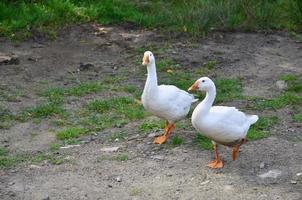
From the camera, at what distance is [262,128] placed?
23.6 feet

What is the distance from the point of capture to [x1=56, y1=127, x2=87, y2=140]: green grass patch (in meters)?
7.07

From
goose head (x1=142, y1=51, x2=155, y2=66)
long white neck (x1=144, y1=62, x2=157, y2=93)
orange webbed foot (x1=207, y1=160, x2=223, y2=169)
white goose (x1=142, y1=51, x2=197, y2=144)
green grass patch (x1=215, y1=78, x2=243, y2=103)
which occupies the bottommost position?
green grass patch (x1=215, y1=78, x2=243, y2=103)

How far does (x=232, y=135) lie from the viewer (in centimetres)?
613

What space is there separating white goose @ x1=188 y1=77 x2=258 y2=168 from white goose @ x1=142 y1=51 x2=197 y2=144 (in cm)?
53

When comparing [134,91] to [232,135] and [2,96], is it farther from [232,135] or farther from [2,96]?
[232,135]

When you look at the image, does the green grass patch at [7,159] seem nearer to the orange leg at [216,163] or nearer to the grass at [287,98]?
the orange leg at [216,163]

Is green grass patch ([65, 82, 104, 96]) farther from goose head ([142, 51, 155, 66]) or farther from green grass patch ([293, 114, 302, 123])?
green grass patch ([293, 114, 302, 123])

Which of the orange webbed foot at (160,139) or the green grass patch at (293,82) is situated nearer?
the orange webbed foot at (160,139)

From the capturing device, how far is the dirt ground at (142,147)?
5.75m

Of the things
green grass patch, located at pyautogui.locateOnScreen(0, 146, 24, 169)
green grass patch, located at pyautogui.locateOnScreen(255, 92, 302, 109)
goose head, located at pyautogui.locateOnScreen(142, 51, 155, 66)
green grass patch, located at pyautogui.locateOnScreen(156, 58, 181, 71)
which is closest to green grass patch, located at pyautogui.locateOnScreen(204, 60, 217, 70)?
→ green grass patch, located at pyautogui.locateOnScreen(156, 58, 181, 71)

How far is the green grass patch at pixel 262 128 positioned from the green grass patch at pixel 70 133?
1.91 meters

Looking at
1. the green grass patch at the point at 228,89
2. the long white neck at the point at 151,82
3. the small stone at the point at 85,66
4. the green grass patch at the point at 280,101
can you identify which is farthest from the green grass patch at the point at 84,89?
the green grass patch at the point at 280,101

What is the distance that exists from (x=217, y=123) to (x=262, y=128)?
4.27 ft

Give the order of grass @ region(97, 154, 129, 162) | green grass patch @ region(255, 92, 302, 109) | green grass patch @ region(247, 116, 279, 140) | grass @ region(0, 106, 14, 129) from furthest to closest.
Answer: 1. green grass patch @ region(255, 92, 302, 109)
2. grass @ region(0, 106, 14, 129)
3. green grass patch @ region(247, 116, 279, 140)
4. grass @ region(97, 154, 129, 162)
